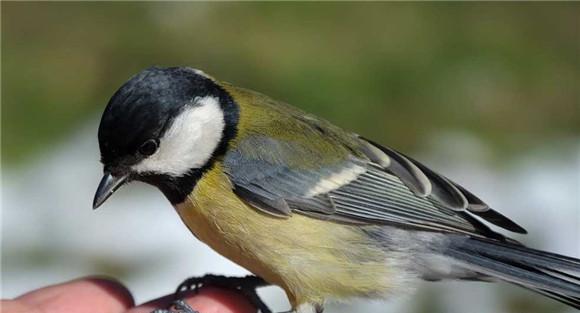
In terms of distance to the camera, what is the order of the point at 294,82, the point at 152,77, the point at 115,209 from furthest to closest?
the point at 294,82
the point at 115,209
the point at 152,77

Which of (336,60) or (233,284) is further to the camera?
(336,60)

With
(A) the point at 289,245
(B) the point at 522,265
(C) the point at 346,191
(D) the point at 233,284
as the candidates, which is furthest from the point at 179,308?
(B) the point at 522,265

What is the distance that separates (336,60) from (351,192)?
186 cm

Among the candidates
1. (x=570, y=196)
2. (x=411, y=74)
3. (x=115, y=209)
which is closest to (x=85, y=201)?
(x=115, y=209)

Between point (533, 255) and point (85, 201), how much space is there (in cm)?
166

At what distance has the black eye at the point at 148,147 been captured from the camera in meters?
1.73

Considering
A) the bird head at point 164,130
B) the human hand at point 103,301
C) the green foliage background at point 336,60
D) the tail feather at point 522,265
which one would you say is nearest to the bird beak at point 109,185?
the bird head at point 164,130

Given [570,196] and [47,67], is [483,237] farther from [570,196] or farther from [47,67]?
[47,67]

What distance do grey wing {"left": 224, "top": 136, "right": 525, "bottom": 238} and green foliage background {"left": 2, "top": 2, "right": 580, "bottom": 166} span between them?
1.33 meters

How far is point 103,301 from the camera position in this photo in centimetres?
197

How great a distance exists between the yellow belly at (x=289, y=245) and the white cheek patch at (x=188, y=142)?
40mm

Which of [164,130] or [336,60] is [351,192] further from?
[336,60]

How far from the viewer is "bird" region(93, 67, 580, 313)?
5.76 ft

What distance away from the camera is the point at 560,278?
1759 mm
